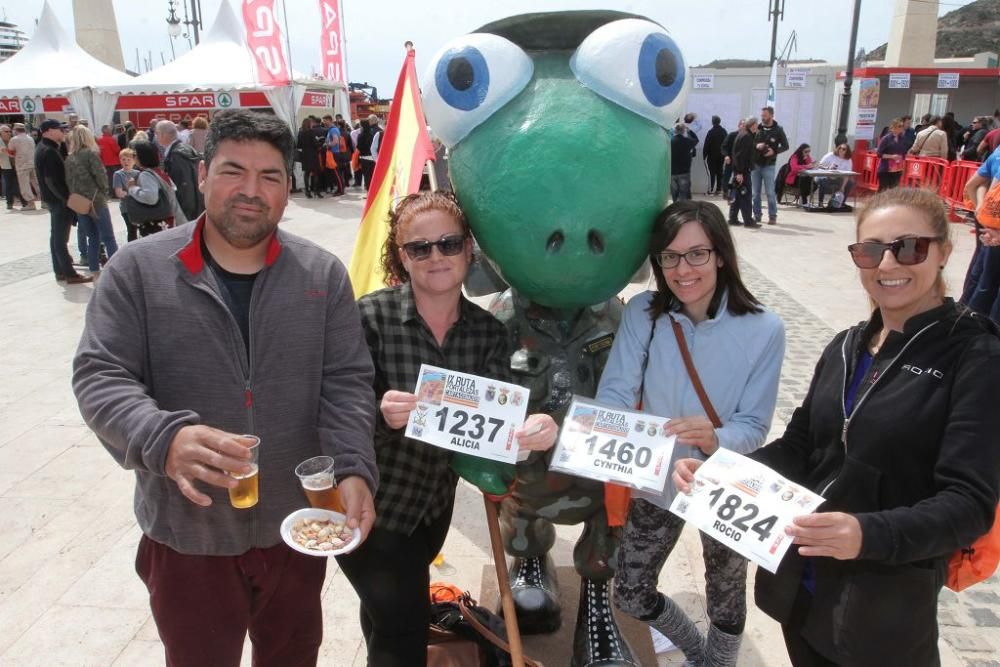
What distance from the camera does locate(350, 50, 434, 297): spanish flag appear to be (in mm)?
3578

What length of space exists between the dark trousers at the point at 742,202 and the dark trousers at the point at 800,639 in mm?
10915

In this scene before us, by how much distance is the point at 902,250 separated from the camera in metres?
1.66

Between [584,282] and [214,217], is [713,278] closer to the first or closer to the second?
[584,282]

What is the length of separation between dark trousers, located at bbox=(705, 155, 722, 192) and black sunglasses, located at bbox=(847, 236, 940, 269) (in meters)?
14.6

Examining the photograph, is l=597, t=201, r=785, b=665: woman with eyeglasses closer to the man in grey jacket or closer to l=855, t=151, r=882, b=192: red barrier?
the man in grey jacket

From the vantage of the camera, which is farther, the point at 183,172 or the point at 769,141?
the point at 769,141

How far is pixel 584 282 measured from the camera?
2.16 metres

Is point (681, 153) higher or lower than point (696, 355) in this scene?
higher

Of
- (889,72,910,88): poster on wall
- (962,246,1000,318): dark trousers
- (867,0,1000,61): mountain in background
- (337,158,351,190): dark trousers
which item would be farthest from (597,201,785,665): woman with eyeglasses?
(867,0,1000,61): mountain in background

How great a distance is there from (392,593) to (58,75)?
20.7 metres

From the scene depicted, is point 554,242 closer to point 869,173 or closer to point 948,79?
point 869,173

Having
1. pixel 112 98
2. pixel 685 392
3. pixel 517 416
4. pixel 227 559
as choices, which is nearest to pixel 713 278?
pixel 685 392

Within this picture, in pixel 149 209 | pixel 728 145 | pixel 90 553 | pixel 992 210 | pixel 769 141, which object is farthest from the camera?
pixel 728 145

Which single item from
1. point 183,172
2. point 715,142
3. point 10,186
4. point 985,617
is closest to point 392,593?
point 985,617
